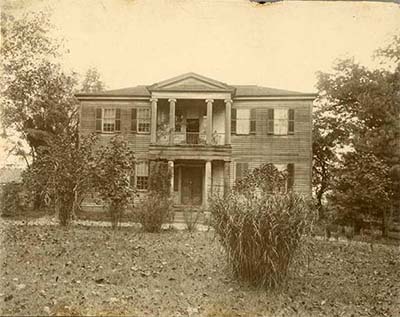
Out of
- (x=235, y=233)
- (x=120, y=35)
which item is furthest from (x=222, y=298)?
(x=120, y=35)

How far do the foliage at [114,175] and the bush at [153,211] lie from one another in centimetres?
22

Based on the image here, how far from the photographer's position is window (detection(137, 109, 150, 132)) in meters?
6.85

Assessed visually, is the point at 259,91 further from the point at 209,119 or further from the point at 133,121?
the point at 133,121

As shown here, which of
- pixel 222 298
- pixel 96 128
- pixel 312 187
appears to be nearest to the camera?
pixel 222 298

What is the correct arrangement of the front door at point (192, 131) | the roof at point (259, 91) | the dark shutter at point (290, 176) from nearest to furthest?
the dark shutter at point (290, 176) → the roof at point (259, 91) → the front door at point (192, 131)

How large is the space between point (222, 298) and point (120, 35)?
3.11 metres

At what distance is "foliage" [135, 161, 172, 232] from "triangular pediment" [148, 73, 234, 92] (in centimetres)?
100

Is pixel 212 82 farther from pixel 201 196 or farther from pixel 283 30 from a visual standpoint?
pixel 201 196

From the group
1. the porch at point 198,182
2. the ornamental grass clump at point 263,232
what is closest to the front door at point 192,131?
the porch at point 198,182

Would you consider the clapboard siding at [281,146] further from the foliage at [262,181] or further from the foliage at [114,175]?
the foliage at [114,175]

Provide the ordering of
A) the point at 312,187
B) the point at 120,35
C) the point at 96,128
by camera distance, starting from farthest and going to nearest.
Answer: the point at 96,128, the point at 312,187, the point at 120,35

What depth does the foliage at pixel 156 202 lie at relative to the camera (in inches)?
284

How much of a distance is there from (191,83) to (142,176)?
1.40 metres

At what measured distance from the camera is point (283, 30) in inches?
246
